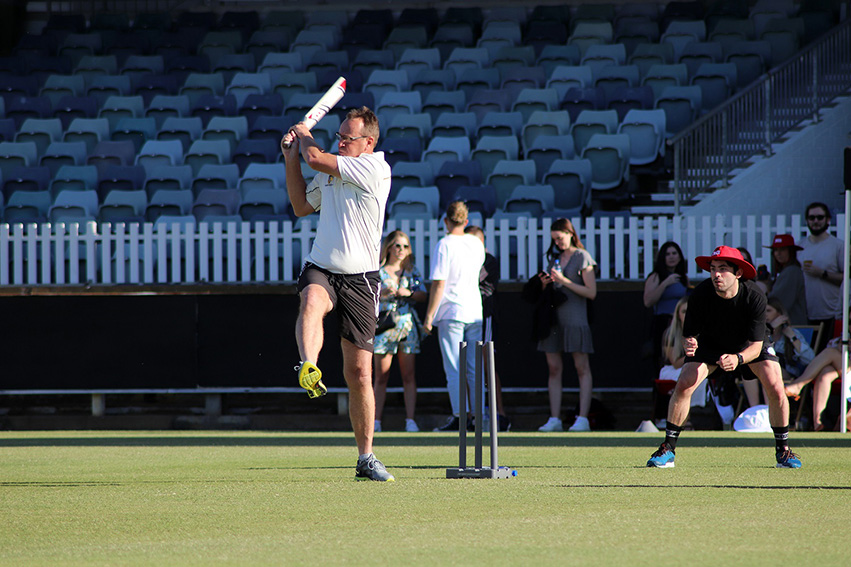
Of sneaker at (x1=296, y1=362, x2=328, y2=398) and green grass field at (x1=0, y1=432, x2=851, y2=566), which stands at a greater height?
sneaker at (x1=296, y1=362, x2=328, y2=398)

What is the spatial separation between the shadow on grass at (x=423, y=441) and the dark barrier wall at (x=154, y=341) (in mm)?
2198

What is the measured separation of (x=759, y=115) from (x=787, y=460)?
10.0 m

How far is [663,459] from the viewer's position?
765 cm

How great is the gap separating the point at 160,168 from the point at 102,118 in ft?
8.52

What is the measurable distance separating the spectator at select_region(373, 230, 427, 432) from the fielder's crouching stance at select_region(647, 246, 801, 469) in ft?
16.5

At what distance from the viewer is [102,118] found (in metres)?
19.7

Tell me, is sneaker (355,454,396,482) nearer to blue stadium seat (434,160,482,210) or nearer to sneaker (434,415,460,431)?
sneaker (434,415,460,431)

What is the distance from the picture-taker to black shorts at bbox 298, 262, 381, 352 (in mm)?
6621

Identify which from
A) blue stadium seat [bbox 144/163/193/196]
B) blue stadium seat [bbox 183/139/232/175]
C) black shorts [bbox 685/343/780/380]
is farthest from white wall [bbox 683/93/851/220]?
black shorts [bbox 685/343/780/380]

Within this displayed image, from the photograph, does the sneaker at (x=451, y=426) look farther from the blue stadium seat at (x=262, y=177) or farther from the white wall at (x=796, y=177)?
the blue stadium seat at (x=262, y=177)

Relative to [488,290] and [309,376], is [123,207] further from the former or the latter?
[309,376]

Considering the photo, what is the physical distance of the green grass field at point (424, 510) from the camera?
4367mm

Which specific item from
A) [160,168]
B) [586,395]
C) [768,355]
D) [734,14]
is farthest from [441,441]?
[734,14]

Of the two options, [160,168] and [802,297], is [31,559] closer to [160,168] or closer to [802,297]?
[802,297]
